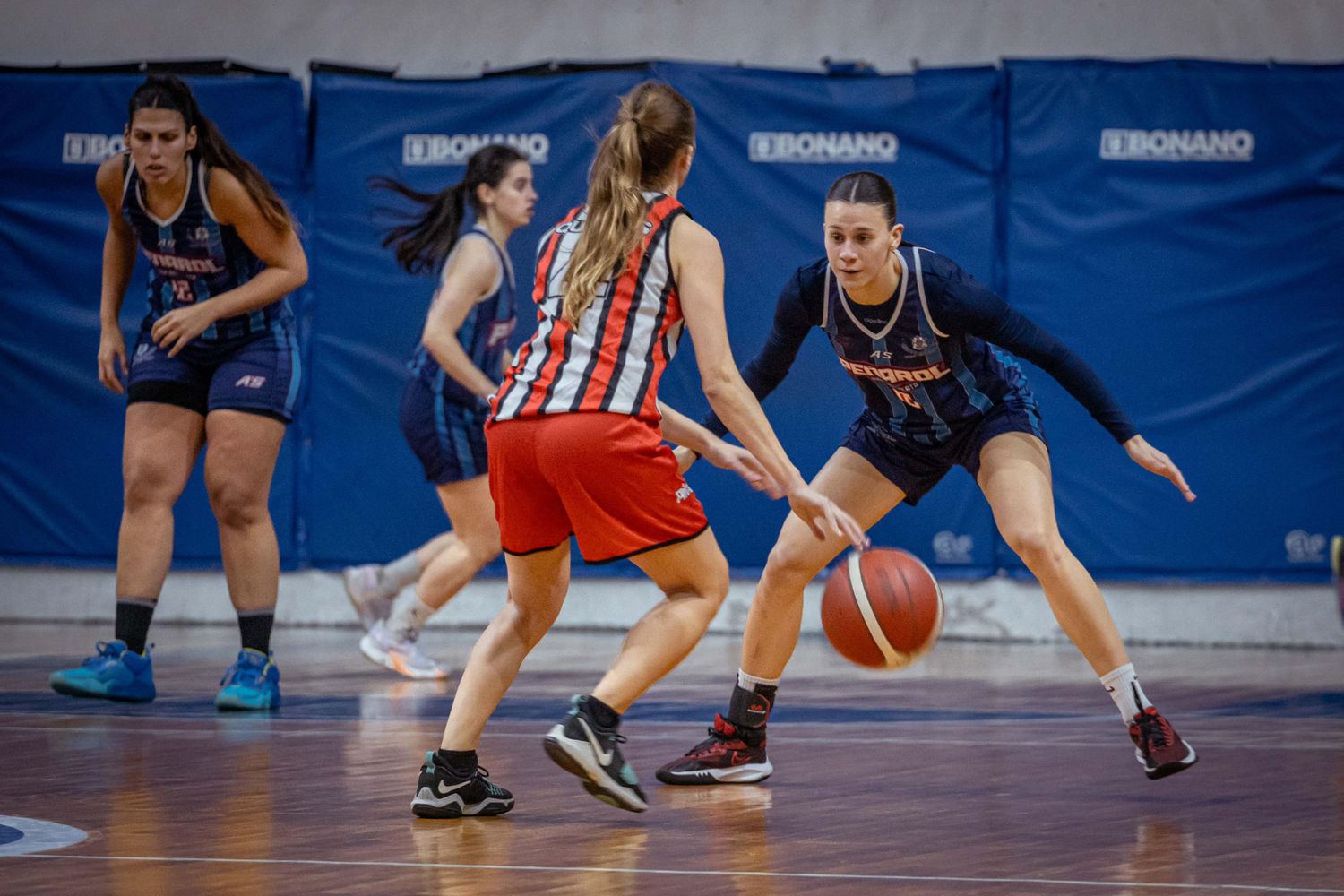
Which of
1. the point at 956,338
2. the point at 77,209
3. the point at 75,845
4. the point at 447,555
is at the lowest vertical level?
the point at 75,845

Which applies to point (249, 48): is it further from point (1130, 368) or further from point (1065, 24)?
point (1130, 368)

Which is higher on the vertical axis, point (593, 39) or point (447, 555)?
point (593, 39)

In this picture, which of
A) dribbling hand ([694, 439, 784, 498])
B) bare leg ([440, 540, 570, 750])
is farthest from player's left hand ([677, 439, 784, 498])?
bare leg ([440, 540, 570, 750])

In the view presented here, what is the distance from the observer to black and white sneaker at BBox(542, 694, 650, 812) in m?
4.04

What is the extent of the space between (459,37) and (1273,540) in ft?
18.1

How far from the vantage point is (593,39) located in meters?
10.6

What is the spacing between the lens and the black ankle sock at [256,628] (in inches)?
253

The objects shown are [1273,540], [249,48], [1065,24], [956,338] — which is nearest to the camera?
[956,338]

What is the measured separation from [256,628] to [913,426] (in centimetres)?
263

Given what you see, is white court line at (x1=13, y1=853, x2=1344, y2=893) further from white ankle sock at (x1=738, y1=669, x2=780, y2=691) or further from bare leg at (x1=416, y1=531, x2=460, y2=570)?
bare leg at (x1=416, y1=531, x2=460, y2=570)

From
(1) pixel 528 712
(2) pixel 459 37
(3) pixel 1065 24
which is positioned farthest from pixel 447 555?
(3) pixel 1065 24

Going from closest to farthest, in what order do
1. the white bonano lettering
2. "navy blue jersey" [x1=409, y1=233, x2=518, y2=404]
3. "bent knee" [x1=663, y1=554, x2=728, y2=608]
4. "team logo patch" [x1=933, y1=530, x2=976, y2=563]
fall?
"bent knee" [x1=663, y1=554, x2=728, y2=608], "navy blue jersey" [x1=409, y1=233, x2=518, y2=404], "team logo patch" [x1=933, y1=530, x2=976, y2=563], the white bonano lettering

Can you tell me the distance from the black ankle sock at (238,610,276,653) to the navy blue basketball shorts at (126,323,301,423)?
718mm

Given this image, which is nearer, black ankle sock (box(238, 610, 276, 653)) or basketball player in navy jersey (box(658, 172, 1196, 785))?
basketball player in navy jersey (box(658, 172, 1196, 785))
